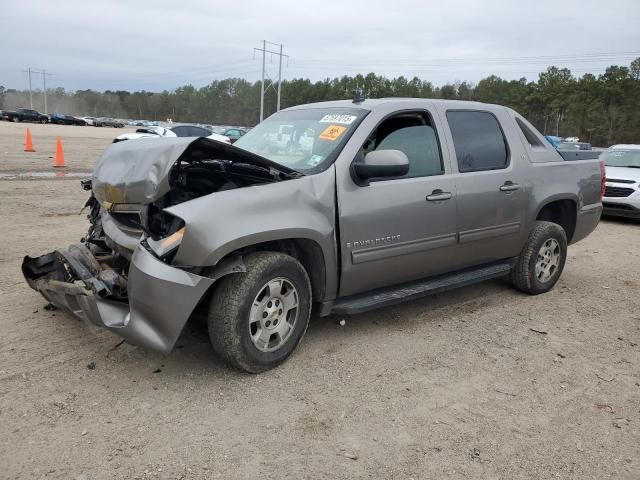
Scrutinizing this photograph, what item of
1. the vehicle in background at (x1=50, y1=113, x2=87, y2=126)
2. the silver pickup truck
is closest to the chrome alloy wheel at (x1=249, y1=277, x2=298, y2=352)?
the silver pickup truck

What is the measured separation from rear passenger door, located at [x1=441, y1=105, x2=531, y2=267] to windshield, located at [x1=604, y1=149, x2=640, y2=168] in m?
8.22

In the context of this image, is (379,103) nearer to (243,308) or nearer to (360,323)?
(360,323)

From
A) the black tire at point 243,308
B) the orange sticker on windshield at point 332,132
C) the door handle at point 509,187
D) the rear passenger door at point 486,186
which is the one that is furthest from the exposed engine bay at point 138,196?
the door handle at point 509,187

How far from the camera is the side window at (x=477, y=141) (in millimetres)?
4536

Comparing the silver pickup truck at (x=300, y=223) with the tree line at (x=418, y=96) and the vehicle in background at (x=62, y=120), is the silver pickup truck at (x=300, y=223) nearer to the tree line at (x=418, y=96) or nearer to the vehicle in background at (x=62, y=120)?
the tree line at (x=418, y=96)

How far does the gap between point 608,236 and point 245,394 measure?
815 cm

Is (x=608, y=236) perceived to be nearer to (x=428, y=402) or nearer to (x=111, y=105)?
(x=428, y=402)

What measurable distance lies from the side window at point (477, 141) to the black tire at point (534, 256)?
2.78ft

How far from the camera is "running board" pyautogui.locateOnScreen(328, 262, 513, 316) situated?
151 inches

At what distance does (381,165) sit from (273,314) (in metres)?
1.26

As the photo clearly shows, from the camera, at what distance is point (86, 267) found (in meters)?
3.72

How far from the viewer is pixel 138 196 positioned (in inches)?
136

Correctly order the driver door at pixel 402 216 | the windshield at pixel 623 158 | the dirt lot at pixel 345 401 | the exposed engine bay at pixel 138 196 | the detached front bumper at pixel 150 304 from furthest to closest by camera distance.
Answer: the windshield at pixel 623 158
the driver door at pixel 402 216
the exposed engine bay at pixel 138 196
the detached front bumper at pixel 150 304
the dirt lot at pixel 345 401

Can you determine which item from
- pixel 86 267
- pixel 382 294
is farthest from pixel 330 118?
pixel 86 267
